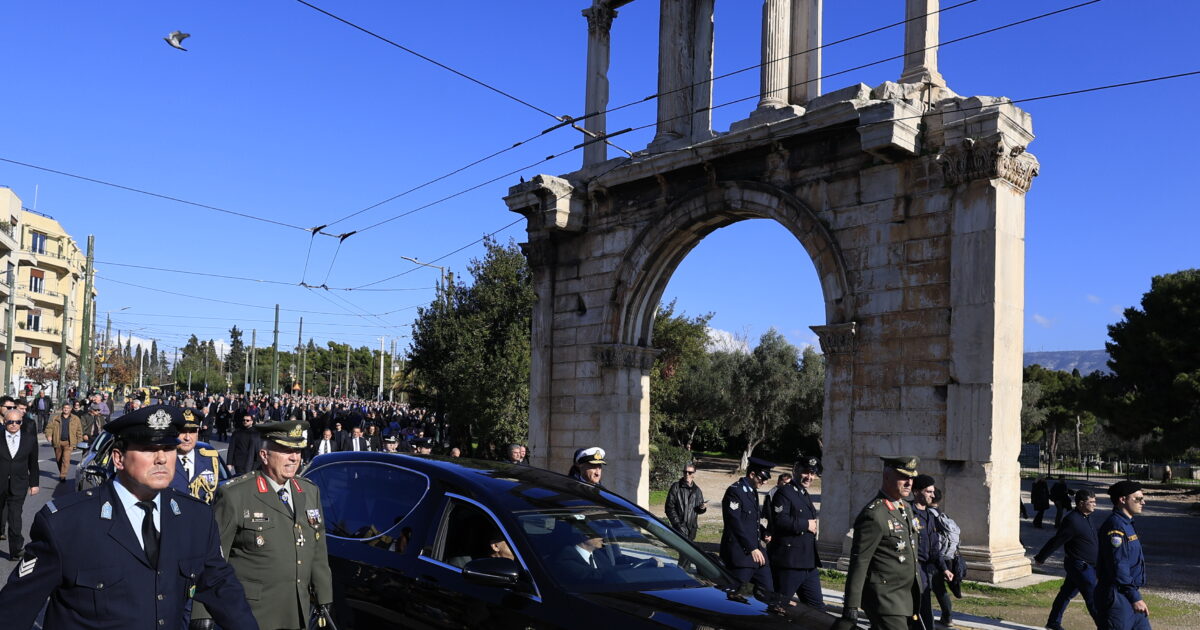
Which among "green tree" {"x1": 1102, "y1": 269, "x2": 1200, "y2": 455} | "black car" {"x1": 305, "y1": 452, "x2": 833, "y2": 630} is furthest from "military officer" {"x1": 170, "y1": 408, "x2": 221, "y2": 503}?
"green tree" {"x1": 1102, "y1": 269, "x2": 1200, "y2": 455}

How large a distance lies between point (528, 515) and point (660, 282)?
12219 millimetres

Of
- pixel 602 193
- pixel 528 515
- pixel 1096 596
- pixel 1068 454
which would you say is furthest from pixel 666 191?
pixel 1068 454

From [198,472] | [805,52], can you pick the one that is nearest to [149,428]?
[198,472]

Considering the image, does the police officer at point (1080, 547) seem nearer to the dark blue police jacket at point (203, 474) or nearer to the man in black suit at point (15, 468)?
the dark blue police jacket at point (203, 474)

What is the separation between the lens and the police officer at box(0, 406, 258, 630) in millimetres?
3039

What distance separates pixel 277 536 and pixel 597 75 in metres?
14.4

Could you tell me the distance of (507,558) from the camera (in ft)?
16.3

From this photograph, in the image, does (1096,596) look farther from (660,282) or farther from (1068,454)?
(1068,454)

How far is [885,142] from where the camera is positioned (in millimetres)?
12562

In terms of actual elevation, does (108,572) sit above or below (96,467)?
above

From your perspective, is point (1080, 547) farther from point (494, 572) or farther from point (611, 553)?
point (494, 572)

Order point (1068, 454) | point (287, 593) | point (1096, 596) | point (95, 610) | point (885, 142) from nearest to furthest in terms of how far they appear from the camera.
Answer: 1. point (95, 610)
2. point (287, 593)
3. point (1096, 596)
4. point (885, 142)
5. point (1068, 454)

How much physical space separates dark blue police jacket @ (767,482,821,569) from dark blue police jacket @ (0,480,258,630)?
20.0ft

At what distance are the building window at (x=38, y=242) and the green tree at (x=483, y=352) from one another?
170ft
